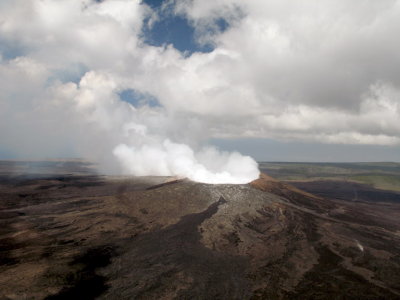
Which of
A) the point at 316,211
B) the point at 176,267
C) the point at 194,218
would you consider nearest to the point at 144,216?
the point at 194,218

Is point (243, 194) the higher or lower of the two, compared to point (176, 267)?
higher

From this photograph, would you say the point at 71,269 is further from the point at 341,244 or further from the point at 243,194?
the point at 243,194

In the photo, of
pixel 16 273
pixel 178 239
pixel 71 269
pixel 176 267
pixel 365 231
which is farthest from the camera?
pixel 365 231

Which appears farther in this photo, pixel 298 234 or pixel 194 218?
pixel 194 218

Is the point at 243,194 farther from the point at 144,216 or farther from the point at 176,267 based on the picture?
the point at 176,267

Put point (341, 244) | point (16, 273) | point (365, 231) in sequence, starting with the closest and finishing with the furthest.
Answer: point (16, 273) → point (341, 244) → point (365, 231)

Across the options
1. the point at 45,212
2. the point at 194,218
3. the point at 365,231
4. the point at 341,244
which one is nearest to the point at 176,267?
the point at 194,218
